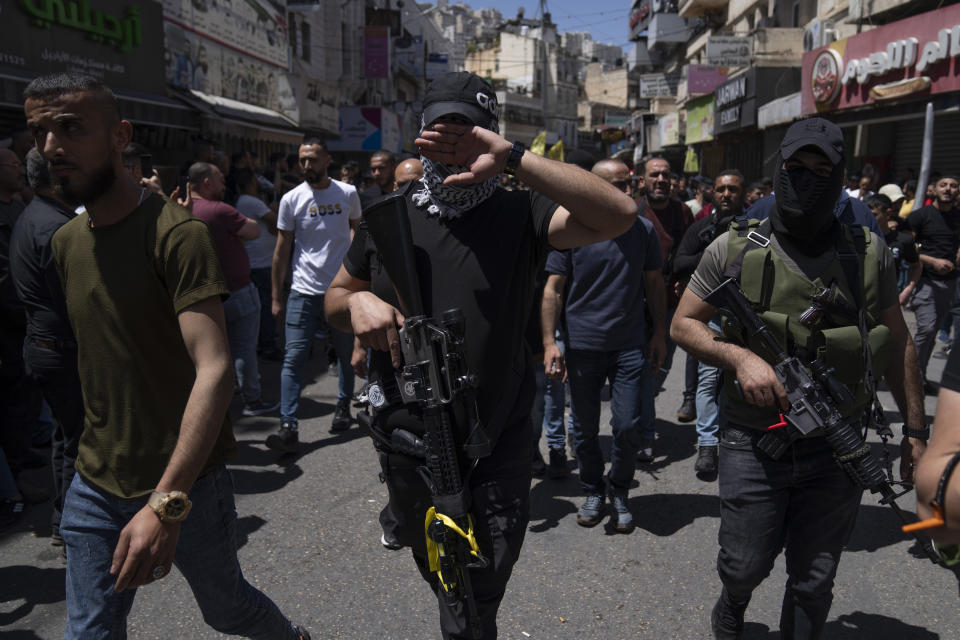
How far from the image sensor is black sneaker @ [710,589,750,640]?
269 centimetres

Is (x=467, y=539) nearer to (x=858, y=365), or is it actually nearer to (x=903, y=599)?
(x=858, y=365)

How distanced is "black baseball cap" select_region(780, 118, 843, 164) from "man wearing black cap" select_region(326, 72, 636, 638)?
77 centimetres

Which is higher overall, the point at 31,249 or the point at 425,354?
the point at 31,249

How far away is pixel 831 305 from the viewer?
95.8 inches

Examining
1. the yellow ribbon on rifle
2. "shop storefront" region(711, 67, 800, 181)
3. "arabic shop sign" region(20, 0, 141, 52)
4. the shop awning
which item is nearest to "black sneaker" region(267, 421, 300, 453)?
the yellow ribbon on rifle

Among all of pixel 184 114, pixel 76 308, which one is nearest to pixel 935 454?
pixel 76 308

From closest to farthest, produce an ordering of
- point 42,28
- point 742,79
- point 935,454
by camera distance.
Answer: point 935,454
point 42,28
point 742,79

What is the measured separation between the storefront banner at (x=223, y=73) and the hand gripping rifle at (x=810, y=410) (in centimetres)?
1456

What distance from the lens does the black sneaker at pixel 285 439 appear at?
531 cm

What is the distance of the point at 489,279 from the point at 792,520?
1.41 meters

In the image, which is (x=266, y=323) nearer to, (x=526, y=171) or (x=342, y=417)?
(x=342, y=417)

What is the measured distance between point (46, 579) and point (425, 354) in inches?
109

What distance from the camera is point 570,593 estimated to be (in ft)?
11.4

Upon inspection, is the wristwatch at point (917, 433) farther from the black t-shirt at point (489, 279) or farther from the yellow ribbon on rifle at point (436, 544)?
the yellow ribbon on rifle at point (436, 544)
